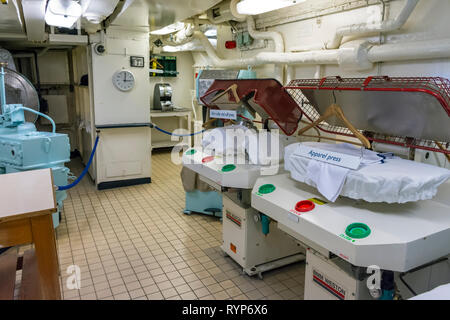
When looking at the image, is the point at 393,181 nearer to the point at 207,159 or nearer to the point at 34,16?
the point at 207,159

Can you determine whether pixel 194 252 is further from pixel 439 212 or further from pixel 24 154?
pixel 439 212

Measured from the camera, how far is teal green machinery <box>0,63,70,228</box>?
3389 mm

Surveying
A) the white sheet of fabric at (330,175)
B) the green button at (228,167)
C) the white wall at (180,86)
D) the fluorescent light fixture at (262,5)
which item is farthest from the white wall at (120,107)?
the white sheet of fabric at (330,175)

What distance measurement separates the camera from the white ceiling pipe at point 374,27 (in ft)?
8.78

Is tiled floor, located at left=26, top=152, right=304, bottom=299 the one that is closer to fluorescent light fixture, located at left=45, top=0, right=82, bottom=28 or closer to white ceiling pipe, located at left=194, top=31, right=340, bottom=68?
white ceiling pipe, located at left=194, top=31, right=340, bottom=68

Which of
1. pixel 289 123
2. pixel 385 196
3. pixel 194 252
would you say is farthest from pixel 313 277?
pixel 194 252

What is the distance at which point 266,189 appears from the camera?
7.70ft

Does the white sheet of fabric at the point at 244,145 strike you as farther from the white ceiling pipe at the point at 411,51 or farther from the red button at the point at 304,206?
the white ceiling pipe at the point at 411,51

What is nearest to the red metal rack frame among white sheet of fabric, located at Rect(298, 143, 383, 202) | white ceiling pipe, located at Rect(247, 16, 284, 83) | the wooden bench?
white sheet of fabric, located at Rect(298, 143, 383, 202)

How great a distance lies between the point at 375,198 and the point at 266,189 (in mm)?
735

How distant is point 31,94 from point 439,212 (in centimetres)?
525

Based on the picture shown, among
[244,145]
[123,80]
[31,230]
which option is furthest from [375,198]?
[123,80]

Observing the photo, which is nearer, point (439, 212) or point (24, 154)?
point (439, 212)

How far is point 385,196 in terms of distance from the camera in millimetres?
1772
